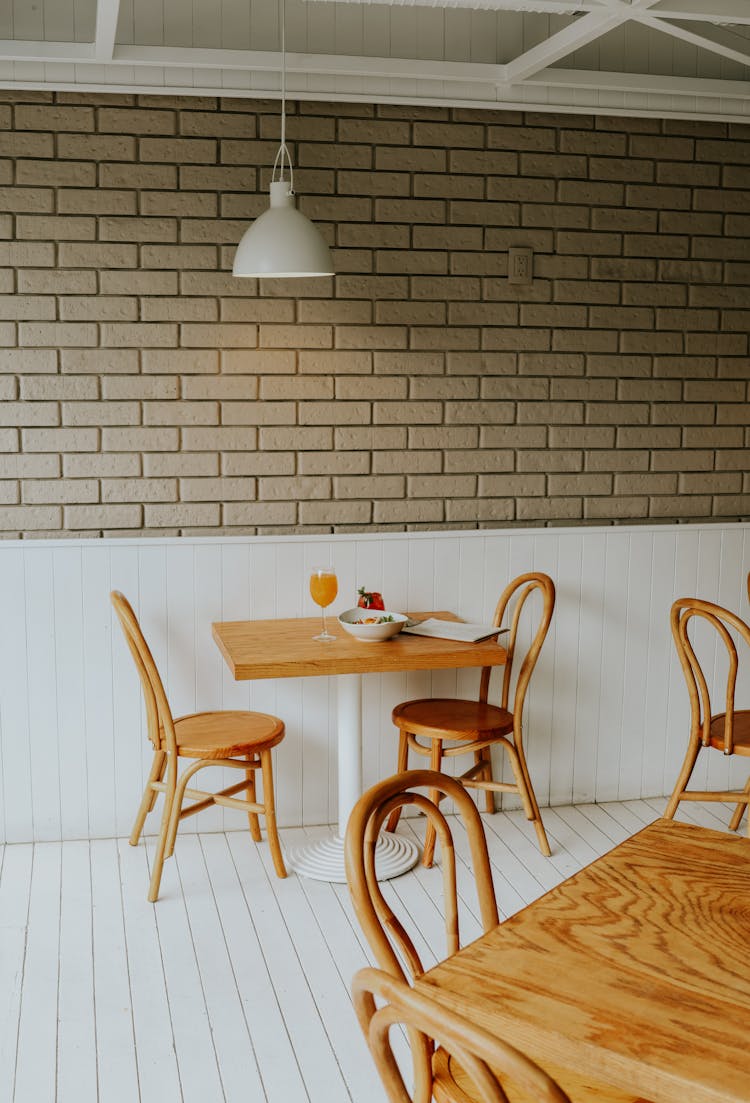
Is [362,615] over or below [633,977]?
over

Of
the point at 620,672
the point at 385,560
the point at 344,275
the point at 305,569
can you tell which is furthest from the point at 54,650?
the point at 620,672

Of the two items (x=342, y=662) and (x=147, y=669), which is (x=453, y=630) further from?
(x=147, y=669)

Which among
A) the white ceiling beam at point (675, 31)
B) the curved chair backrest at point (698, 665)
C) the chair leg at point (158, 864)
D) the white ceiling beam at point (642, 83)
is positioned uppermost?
the white ceiling beam at point (642, 83)

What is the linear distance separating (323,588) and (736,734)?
54.6 inches

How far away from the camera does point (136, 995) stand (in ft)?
9.37

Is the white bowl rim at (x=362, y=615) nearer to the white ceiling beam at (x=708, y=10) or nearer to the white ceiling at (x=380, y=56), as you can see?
the white ceiling at (x=380, y=56)

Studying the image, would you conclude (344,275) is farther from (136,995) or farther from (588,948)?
(588,948)

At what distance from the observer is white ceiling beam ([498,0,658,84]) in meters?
3.00

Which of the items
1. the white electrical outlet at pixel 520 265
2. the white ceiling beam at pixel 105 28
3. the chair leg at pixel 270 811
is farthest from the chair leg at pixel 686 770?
the white ceiling beam at pixel 105 28

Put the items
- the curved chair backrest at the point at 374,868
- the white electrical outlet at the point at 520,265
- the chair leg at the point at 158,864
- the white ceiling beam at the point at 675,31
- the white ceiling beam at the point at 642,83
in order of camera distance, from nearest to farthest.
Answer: the curved chair backrest at the point at 374,868 → the white ceiling beam at the point at 675,31 → the chair leg at the point at 158,864 → the white ceiling beam at the point at 642,83 → the white electrical outlet at the point at 520,265

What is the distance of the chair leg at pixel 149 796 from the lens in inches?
142

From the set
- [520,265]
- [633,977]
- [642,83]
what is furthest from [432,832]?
[642,83]

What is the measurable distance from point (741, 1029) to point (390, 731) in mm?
2795

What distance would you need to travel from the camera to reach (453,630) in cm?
362
